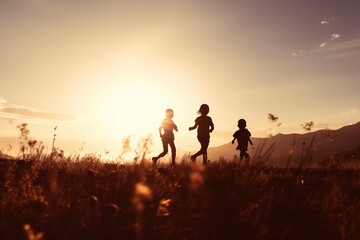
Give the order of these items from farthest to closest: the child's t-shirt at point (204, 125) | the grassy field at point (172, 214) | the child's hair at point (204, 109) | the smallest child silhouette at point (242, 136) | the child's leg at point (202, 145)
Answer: the smallest child silhouette at point (242, 136), the child's hair at point (204, 109), the child's t-shirt at point (204, 125), the child's leg at point (202, 145), the grassy field at point (172, 214)

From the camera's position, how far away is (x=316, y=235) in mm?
3463

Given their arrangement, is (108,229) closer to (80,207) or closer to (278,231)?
(80,207)

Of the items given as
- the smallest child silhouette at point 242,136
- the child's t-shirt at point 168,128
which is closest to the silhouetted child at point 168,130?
the child's t-shirt at point 168,128

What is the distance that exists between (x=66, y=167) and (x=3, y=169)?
6.41 feet

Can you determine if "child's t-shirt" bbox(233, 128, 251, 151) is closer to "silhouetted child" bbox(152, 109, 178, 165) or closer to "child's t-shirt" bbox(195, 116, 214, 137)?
"child's t-shirt" bbox(195, 116, 214, 137)

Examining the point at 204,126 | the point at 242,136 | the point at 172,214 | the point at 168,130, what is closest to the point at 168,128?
the point at 168,130

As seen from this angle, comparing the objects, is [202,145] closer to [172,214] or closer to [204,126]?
[204,126]

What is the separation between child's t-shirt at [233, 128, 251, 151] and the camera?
1459 centimetres

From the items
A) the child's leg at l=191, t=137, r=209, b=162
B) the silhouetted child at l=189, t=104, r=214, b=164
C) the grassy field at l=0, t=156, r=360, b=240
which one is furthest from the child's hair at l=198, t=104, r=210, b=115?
the grassy field at l=0, t=156, r=360, b=240

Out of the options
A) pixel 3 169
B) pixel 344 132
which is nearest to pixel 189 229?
pixel 3 169

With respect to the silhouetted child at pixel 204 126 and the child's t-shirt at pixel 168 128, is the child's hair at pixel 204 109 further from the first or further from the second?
the child's t-shirt at pixel 168 128

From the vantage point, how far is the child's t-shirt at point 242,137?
47.9 ft

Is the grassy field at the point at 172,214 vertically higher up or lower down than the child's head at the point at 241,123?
lower down

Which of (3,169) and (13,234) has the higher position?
(3,169)
